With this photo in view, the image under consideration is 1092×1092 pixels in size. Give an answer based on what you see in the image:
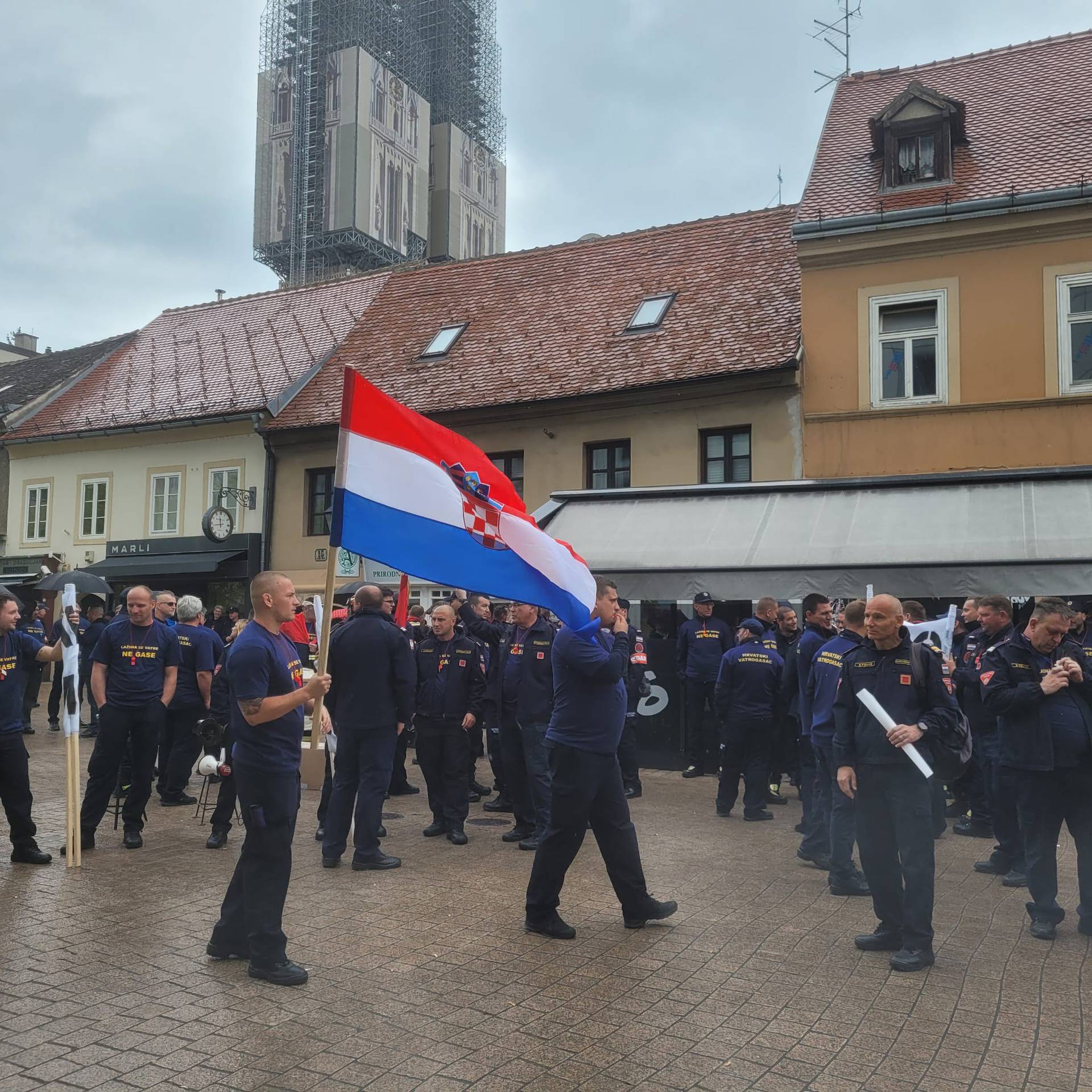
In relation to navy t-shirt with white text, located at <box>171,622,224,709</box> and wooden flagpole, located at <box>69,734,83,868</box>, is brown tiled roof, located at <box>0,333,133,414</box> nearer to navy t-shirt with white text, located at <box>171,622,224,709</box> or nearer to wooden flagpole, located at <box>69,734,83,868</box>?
navy t-shirt with white text, located at <box>171,622,224,709</box>

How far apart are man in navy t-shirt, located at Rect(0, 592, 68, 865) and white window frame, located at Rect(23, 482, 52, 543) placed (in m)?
22.6

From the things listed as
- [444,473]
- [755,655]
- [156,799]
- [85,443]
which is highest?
[85,443]

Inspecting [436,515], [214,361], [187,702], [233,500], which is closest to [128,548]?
[233,500]

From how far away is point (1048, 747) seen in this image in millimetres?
6320

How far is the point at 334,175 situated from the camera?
77.8 meters

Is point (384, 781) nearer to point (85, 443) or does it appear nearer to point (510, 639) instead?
point (510, 639)

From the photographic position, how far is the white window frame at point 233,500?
82.1 feet

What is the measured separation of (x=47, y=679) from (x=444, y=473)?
21.6 metres

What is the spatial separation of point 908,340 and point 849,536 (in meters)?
4.53

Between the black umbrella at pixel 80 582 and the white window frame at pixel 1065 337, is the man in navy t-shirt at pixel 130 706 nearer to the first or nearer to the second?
the black umbrella at pixel 80 582

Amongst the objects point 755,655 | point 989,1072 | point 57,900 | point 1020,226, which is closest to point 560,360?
point 1020,226

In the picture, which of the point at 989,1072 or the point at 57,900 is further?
the point at 57,900

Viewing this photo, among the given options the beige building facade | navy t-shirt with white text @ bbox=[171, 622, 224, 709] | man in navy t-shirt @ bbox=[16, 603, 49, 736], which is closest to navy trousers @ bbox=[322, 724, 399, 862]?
navy t-shirt with white text @ bbox=[171, 622, 224, 709]

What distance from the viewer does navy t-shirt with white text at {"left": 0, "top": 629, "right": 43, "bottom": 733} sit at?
7.54m
